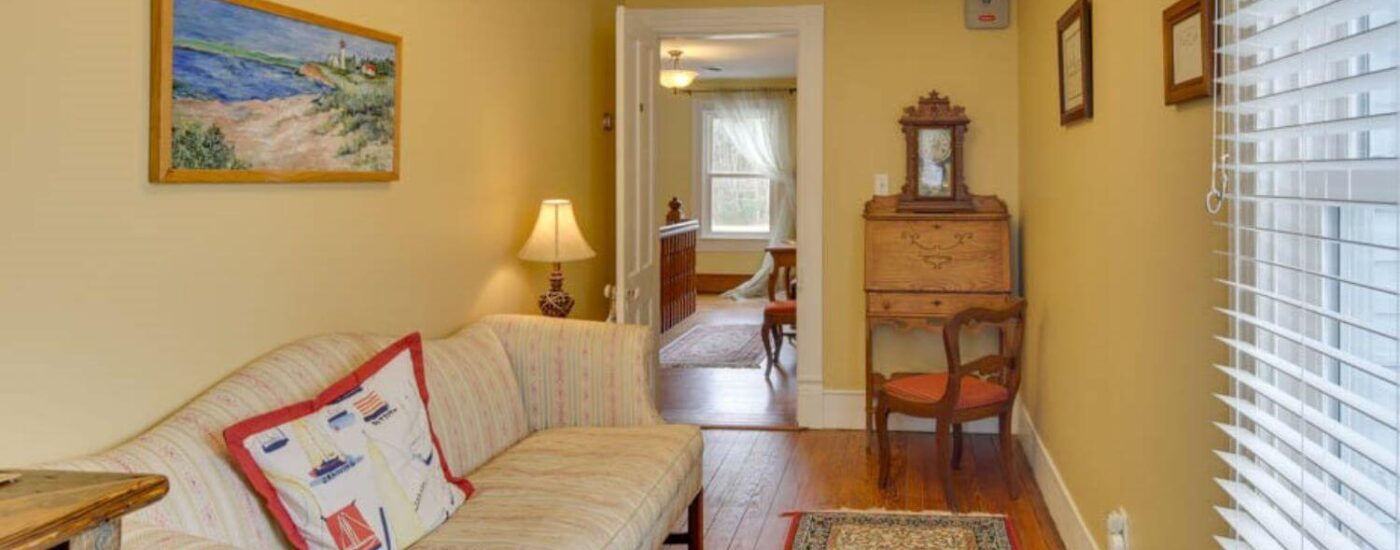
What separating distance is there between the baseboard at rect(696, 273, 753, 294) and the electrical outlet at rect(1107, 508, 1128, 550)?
9013 mm

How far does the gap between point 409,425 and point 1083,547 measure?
198cm

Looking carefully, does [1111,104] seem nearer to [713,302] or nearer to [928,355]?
[928,355]

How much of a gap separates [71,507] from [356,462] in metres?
0.91

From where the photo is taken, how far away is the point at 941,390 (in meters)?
4.30

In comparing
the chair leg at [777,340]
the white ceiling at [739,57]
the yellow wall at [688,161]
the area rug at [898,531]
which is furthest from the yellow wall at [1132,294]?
the yellow wall at [688,161]

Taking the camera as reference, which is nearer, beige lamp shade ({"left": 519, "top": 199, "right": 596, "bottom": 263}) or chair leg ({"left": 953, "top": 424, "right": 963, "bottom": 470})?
beige lamp shade ({"left": 519, "top": 199, "right": 596, "bottom": 263})

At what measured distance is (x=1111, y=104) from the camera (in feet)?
9.90

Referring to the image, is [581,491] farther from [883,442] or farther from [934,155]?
[934,155]

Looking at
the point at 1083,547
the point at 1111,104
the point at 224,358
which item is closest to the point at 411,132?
the point at 224,358

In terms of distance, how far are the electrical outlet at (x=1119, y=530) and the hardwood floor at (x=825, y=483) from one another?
31.0 inches

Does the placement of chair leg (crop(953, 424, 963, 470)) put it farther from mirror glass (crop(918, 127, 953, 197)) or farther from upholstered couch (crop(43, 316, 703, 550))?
upholstered couch (crop(43, 316, 703, 550))

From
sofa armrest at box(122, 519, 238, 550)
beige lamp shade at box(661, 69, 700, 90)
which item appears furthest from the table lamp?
beige lamp shade at box(661, 69, 700, 90)

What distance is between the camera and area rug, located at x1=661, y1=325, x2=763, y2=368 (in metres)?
7.39

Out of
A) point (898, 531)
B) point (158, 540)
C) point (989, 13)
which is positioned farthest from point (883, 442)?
point (158, 540)
